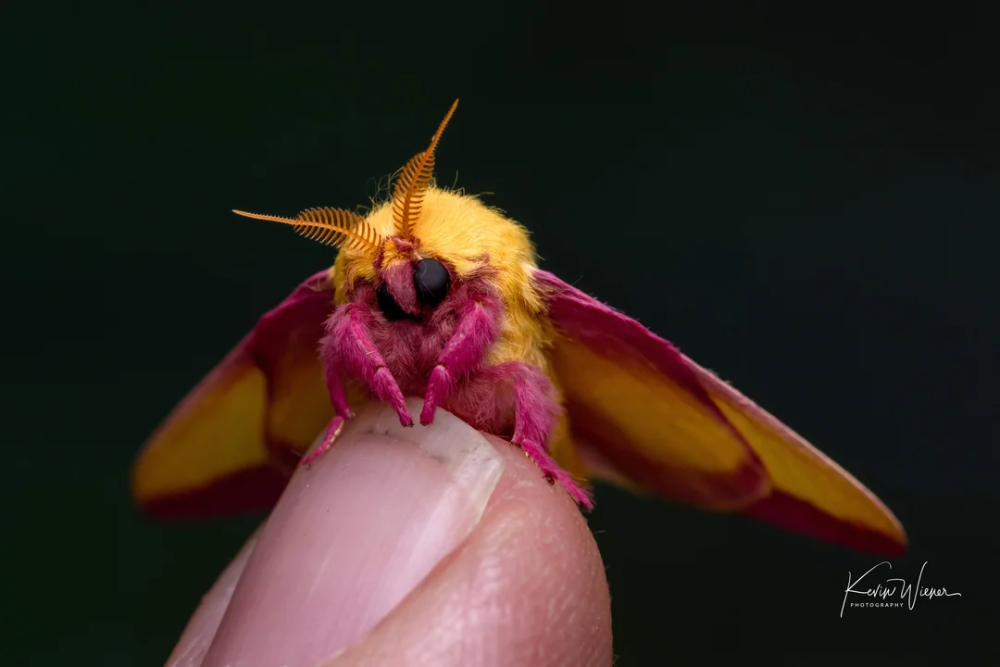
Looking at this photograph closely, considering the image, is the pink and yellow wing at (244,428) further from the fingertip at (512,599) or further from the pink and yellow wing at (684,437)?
the fingertip at (512,599)

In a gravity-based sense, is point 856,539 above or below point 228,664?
above

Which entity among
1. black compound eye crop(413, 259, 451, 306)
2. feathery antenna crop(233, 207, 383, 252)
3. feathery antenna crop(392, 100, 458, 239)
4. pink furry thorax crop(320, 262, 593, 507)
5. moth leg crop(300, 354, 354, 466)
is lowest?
moth leg crop(300, 354, 354, 466)

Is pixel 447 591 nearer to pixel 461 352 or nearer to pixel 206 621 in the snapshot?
pixel 461 352

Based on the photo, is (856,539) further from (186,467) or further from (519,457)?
(186,467)

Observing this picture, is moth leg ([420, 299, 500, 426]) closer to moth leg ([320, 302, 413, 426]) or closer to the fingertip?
moth leg ([320, 302, 413, 426])

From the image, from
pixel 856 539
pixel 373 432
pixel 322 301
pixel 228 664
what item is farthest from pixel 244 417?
pixel 856 539

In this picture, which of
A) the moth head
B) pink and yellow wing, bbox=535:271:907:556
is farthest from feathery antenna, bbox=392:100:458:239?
pink and yellow wing, bbox=535:271:907:556

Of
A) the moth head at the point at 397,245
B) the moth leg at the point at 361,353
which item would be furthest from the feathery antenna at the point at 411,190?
the moth leg at the point at 361,353
